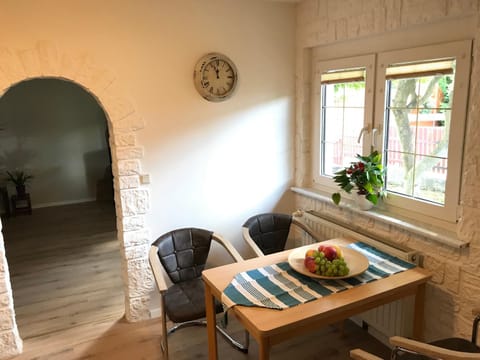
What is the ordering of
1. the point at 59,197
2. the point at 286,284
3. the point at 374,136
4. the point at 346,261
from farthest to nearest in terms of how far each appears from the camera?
the point at 59,197, the point at 374,136, the point at 346,261, the point at 286,284

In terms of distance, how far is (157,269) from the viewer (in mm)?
2654

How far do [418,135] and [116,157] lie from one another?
2.05 m

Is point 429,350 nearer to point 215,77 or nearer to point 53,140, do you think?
point 215,77

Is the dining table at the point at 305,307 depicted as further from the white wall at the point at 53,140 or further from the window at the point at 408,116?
the white wall at the point at 53,140

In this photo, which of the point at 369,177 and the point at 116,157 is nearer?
the point at 369,177

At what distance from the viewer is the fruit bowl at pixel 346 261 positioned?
7.30 feet

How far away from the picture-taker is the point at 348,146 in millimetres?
3162

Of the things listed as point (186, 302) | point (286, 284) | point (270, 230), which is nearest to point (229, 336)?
point (186, 302)

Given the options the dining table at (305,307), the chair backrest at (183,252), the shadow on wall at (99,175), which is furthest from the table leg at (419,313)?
the shadow on wall at (99,175)

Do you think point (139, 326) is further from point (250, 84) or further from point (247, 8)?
point (247, 8)

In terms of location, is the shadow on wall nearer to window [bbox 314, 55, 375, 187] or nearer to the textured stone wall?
window [bbox 314, 55, 375, 187]

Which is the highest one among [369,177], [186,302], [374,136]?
[374,136]

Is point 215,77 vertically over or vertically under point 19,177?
over

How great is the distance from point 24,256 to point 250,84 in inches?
131
